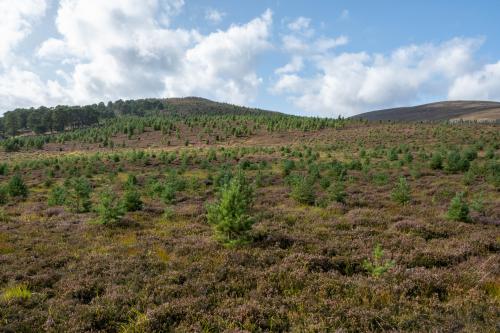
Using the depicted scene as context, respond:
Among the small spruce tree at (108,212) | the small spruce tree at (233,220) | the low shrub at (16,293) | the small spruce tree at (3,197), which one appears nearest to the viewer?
the low shrub at (16,293)

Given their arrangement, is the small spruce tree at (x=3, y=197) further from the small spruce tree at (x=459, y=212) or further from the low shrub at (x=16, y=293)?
the small spruce tree at (x=459, y=212)

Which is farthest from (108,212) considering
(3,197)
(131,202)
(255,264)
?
(3,197)

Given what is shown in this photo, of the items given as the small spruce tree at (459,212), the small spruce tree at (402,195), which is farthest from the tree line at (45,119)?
the small spruce tree at (459,212)

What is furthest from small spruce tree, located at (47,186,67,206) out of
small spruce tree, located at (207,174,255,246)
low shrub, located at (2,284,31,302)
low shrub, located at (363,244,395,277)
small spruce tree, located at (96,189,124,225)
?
low shrub, located at (363,244,395,277)

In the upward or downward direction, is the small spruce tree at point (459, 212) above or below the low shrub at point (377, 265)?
below

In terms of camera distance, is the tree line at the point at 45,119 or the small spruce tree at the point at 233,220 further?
the tree line at the point at 45,119

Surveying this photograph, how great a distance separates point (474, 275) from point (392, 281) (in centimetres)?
222

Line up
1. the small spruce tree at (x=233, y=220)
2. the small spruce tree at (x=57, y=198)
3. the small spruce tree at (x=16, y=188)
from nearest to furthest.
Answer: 1. the small spruce tree at (x=233, y=220)
2. the small spruce tree at (x=57, y=198)
3. the small spruce tree at (x=16, y=188)

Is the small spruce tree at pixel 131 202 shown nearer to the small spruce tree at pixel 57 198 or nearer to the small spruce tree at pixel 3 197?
the small spruce tree at pixel 57 198

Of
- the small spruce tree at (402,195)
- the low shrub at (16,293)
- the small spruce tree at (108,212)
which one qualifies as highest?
the small spruce tree at (108,212)

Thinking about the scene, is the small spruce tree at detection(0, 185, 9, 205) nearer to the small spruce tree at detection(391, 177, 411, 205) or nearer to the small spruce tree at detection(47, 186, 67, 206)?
the small spruce tree at detection(47, 186, 67, 206)

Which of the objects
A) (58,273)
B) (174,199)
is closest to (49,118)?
(174,199)

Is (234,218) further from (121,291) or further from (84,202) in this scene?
(84,202)

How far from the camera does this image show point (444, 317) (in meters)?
6.18
